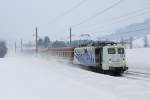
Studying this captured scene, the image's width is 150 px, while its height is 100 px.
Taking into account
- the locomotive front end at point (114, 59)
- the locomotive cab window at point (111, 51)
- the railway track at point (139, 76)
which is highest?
the locomotive cab window at point (111, 51)

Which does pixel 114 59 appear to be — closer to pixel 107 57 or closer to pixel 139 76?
pixel 107 57

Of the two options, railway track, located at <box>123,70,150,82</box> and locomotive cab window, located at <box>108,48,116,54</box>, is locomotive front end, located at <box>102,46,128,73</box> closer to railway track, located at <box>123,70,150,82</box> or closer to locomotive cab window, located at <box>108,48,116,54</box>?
locomotive cab window, located at <box>108,48,116,54</box>

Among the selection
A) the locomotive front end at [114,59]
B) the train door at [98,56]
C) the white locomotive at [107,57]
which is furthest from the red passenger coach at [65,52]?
the locomotive front end at [114,59]

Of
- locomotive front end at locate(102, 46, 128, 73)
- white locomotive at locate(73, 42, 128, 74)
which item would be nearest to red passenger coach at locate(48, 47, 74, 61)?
white locomotive at locate(73, 42, 128, 74)

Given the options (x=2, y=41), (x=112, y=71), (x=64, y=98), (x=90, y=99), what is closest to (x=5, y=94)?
(x=64, y=98)

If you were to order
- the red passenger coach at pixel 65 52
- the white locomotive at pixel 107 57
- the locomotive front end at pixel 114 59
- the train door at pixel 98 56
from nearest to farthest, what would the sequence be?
the locomotive front end at pixel 114 59, the white locomotive at pixel 107 57, the train door at pixel 98 56, the red passenger coach at pixel 65 52

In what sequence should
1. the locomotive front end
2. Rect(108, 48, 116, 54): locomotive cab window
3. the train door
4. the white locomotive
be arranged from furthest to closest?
1. the train door
2. Rect(108, 48, 116, 54): locomotive cab window
3. the white locomotive
4. the locomotive front end

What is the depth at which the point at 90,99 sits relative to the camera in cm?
975

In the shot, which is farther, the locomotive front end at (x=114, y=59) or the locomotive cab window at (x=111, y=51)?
the locomotive cab window at (x=111, y=51)

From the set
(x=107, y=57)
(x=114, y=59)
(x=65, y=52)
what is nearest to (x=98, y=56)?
(x=107, y=57)

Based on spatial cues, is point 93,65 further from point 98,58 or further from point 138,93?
point 138,93

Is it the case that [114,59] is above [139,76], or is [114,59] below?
above

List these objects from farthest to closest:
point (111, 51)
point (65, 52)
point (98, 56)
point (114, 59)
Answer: point (65, 52) < point (98, 56) < point (111, 51) < point (114, 59)

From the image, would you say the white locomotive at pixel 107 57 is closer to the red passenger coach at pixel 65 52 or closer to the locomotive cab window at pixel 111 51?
the locomotive cab window at pixel 111 51
